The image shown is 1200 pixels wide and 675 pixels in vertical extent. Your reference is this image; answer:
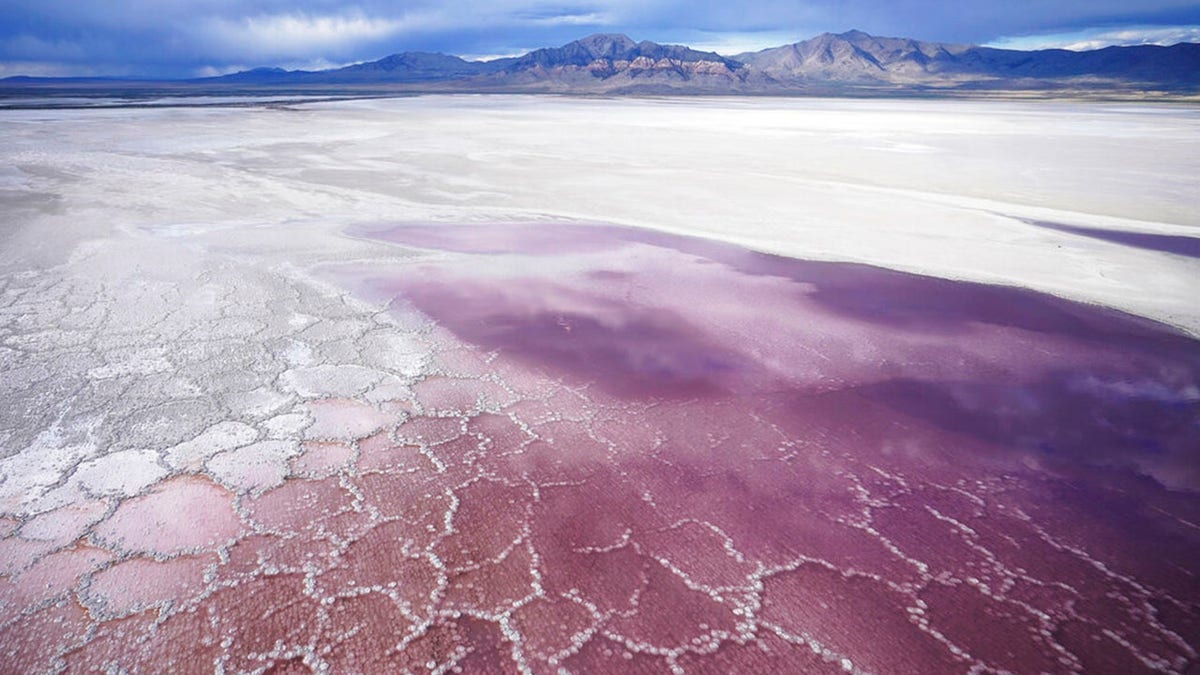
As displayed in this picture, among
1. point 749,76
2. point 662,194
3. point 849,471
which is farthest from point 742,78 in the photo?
point 849,471

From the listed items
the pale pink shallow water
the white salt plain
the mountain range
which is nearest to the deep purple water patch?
the pale pink shallow water

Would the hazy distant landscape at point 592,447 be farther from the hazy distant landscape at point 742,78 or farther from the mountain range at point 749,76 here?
the mountain range at point 749,76

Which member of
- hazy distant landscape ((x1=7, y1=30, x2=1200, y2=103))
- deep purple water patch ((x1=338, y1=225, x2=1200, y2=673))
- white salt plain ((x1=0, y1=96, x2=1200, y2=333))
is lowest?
deep purple water patch ((x1=338, y1=225, x2=1200, y2=673))

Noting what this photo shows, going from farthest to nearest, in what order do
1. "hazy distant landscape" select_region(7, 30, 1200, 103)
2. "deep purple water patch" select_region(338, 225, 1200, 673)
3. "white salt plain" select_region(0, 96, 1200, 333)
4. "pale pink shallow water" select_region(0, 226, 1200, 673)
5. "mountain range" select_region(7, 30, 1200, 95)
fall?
1. "mountain range" select_region(7, 30, 1200, 95)
2. "hazy distant landscape" select_region(7, 30, 1200, 103)
3. "white salt plain" select_region(0, 96, 1200, 333)
4. "deep purple water patch" select_region(338, 225, 1200, 673)
5. "pale pink shallow water" select_region(0, 226, 1200, 673)

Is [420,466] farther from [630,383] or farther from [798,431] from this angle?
[798,431]

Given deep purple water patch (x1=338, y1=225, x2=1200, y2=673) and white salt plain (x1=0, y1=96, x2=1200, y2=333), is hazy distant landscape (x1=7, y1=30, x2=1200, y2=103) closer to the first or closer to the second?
white salt plain (x1=0, y1=96, x2=1200, y2=333)

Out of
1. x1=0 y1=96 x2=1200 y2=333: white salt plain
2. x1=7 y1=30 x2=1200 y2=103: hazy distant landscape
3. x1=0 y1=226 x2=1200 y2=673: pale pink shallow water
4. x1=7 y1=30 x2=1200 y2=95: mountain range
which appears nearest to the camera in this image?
x1=0 y1=226 x2=1200 y2=673: pale pink shallow water

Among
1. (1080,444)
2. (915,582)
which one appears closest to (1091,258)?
(1080,444)
